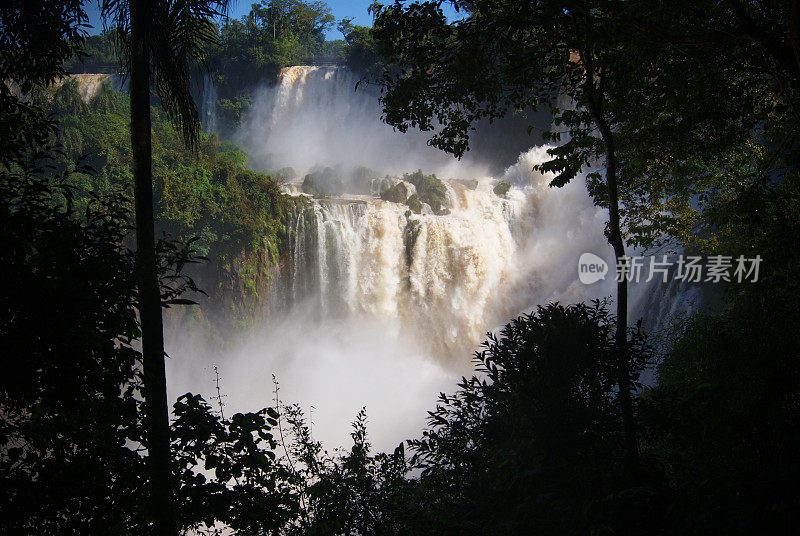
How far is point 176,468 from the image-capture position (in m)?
3.56

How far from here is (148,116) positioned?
156 inches

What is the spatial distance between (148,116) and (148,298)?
144 cm

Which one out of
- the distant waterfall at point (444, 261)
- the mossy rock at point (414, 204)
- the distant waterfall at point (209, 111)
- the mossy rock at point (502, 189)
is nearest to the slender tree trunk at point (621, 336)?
the distant waterfall at point (444, 261)

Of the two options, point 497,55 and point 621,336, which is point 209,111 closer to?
point 497,55

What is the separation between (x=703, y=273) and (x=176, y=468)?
425 inches

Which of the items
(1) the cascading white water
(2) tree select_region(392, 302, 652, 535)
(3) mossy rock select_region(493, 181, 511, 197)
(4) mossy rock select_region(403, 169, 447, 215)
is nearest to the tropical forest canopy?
(2) tree select_region(392, 302, 652, 535)

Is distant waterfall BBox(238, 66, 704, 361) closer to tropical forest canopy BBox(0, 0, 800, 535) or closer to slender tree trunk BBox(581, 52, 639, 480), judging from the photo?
tropical forest canopy BBox(0, 0, 800, 535)

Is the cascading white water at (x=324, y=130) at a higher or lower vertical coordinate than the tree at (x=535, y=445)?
higher

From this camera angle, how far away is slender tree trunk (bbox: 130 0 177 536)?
3.36 meters

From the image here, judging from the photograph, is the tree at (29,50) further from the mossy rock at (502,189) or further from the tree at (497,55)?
the mossy rock at (502,189)

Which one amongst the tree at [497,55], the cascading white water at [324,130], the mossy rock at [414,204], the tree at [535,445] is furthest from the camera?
the cascading white water at [324,130]

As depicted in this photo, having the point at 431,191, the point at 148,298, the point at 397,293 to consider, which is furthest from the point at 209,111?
the point at 148,298

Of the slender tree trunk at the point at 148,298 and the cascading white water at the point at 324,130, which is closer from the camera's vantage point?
the slender tree trunk at the point at 148,298

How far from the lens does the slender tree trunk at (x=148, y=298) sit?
3359mm
